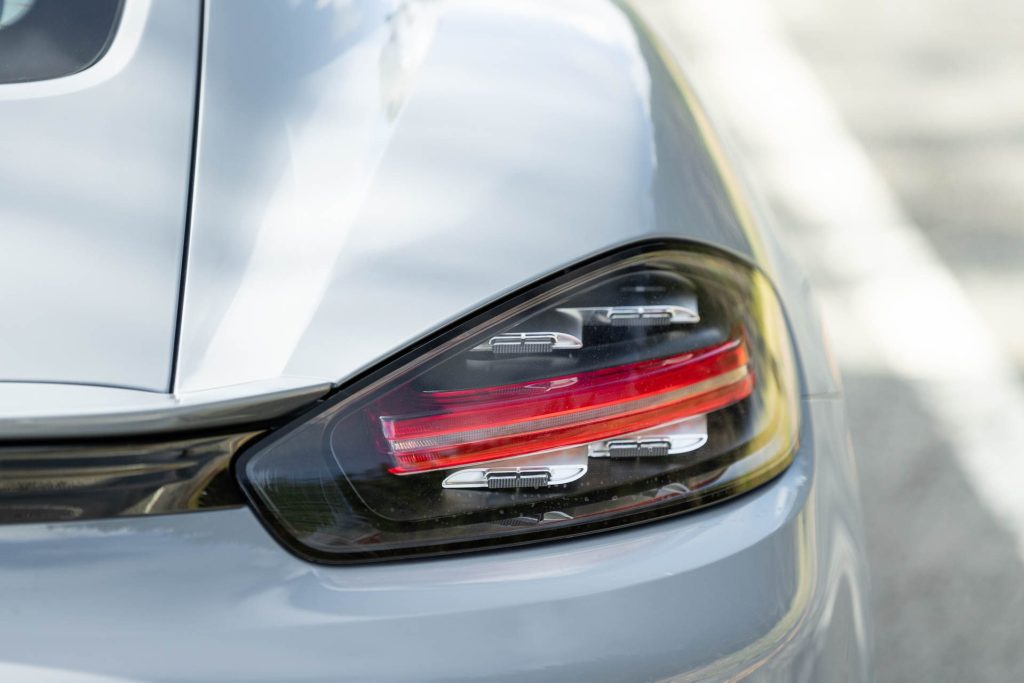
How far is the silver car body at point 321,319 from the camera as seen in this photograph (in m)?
0.90

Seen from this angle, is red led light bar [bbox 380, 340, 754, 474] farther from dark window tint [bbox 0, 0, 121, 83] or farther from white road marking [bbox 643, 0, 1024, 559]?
white road marking [bbox 643, 0, 1024, 559]

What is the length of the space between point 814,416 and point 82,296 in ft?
2.47

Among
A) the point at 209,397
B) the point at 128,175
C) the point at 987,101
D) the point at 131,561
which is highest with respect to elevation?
the point at 987,101

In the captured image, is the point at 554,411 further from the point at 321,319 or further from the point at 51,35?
the point at 51,35

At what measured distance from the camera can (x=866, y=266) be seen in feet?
10.1

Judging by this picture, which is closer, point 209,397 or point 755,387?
point 209,397

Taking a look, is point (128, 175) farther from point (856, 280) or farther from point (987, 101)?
point (987, 101)

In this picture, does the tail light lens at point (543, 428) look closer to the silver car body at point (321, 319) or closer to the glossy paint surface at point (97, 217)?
the silver car body at point (321, 319)

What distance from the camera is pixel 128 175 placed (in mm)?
1042

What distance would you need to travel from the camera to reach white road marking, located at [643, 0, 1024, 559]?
252 cm

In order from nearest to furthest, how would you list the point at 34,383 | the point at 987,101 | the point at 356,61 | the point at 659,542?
the point at 34,383
the point at 659,542
the point at 356,61
the point at 987,101

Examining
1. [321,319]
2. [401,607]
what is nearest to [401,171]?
[321,319]

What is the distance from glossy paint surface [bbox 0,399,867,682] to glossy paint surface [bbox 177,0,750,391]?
0.16 meters

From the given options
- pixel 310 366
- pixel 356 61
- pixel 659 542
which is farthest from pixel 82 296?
pixel 659 542
